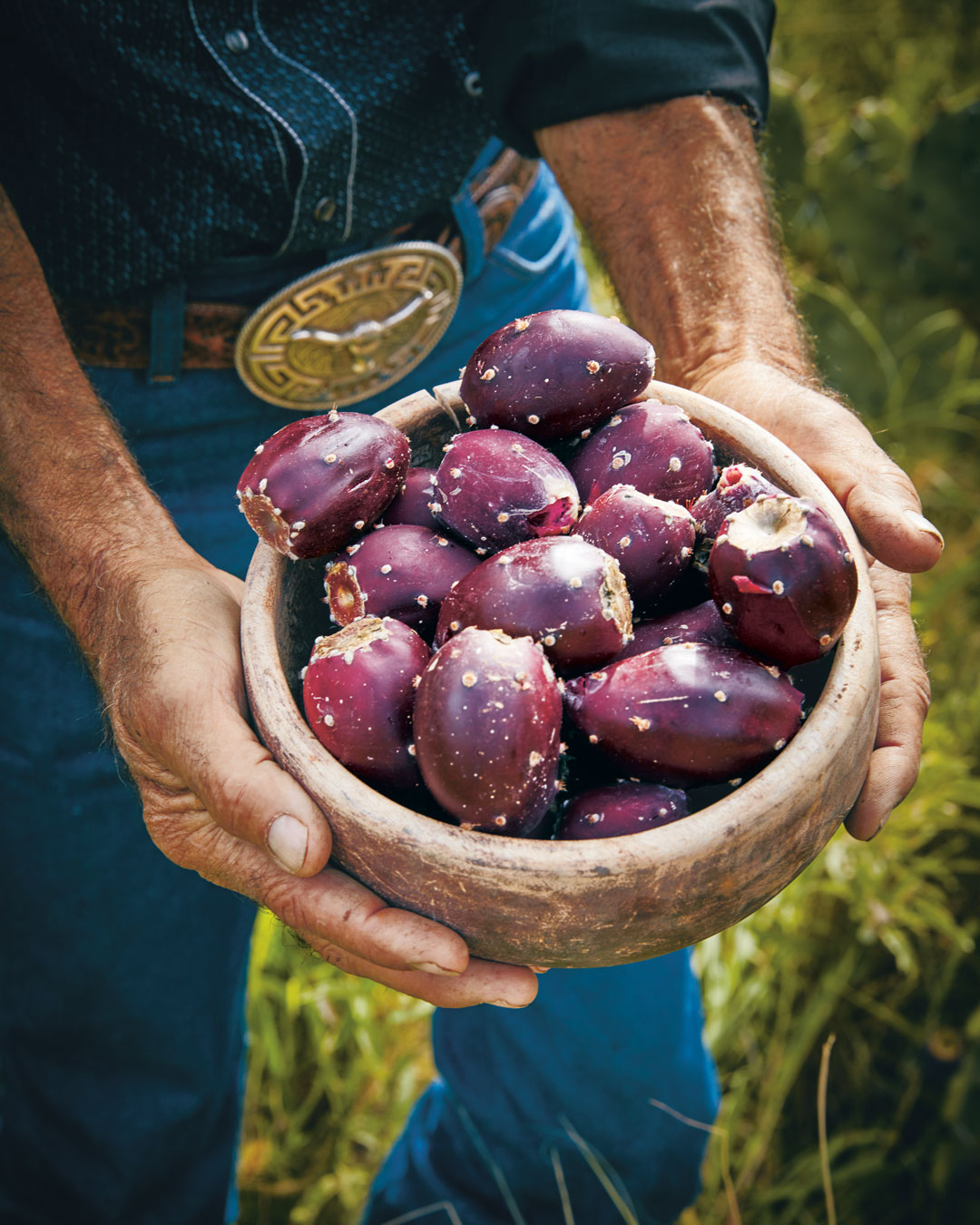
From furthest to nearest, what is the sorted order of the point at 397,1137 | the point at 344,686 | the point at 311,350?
the point at 397,1137
the point at 311,350
the point at 344,686

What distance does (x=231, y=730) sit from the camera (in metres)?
0.92

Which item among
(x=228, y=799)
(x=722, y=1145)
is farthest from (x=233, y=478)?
(x=722, y=1145)

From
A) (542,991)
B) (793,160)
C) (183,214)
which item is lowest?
(542,991)

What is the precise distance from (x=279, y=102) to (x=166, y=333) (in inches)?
12.8

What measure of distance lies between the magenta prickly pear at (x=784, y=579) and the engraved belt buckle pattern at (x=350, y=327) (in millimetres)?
744

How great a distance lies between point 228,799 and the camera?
898mm

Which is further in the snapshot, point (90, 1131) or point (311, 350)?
point (90, 1131)

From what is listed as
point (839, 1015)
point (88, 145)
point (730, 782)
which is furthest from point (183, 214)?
point (839, 1015)

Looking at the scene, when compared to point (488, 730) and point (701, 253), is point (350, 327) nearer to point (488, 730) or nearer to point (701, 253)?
point (701, 253)

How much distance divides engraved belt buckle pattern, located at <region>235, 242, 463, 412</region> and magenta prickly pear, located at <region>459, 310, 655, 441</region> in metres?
0.42

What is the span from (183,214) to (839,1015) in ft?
5.70

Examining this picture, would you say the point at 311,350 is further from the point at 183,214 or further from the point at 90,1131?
the point at 90,1131

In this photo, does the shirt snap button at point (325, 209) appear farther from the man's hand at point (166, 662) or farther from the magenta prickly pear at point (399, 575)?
the magenta prickly pear at point (399, 575)

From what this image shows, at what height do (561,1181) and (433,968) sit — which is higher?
(433,968)
